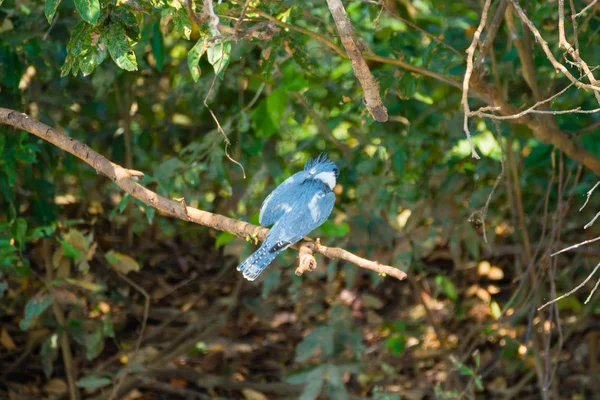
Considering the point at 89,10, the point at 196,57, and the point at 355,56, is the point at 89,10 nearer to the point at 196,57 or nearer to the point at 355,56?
→ the point at 196,57

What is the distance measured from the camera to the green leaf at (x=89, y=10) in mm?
2135

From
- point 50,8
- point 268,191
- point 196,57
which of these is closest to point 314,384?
point 268,191

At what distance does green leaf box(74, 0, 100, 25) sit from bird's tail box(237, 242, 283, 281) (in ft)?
2.80

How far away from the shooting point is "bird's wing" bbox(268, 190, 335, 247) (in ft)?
8.25

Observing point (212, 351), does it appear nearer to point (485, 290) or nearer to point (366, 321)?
point (366, 321)

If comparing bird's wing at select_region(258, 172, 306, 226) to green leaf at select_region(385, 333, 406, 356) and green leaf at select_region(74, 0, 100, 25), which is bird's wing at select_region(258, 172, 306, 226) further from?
green leaf at select_region(385, 333, 406, 356)

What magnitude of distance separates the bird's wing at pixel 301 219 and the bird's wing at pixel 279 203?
48 mm

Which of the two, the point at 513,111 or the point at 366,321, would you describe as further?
the point at 366,321

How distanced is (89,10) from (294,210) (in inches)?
35.8

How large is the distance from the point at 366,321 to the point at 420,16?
1.81 meters

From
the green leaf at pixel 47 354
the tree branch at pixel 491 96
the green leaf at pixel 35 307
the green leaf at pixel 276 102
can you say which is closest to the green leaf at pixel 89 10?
the tree branch at pixel 491 96

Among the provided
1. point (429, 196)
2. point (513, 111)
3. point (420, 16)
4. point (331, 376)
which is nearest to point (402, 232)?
point (429, 196)

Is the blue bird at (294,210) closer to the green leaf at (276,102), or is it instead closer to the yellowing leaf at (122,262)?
the green leaf at (276,102)

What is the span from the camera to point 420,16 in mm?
4523
